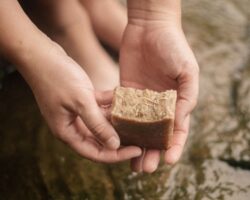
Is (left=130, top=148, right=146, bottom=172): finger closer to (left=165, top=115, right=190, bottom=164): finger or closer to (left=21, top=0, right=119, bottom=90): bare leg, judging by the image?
(left=165, top=115, right=190, bottom=164): finger

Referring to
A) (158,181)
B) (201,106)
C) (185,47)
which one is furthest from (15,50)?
(201,106)

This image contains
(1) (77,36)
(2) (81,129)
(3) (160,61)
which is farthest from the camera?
(1) (77,36)

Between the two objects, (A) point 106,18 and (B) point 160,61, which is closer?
(B) point 160,61

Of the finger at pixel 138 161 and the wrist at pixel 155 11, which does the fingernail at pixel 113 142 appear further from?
the wrist at pixel 155 11

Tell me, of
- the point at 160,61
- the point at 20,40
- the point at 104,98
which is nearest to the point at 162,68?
the point at 160,61

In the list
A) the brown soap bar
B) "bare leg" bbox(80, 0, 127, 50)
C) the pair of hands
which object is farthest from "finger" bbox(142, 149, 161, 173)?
"bare leg" bbox(80, 0, 127, 50)

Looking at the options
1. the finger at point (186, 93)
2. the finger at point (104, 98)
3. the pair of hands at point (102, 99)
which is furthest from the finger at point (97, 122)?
the finger at point (186, 93)

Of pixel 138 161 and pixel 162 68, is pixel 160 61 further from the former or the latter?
pixel 138 161

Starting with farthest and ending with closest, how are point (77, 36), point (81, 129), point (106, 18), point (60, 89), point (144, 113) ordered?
point (106, 18)
point (77, 36)
point (81, 129)
point (60, 89)
point (144, 113)
